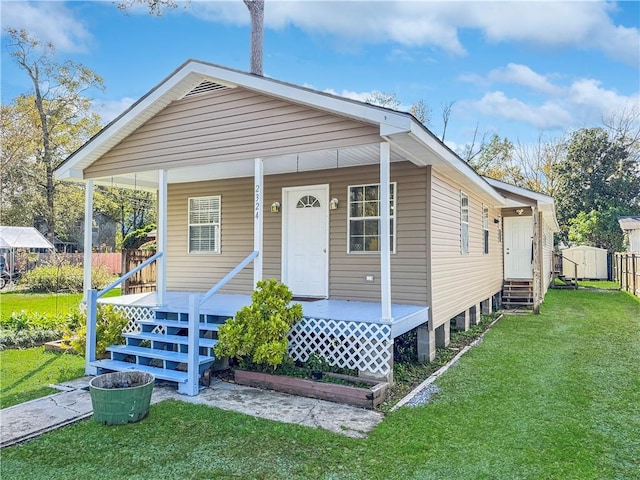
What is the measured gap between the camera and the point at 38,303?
12336 millimetres

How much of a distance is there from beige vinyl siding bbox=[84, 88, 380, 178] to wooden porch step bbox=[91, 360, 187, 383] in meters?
3.00

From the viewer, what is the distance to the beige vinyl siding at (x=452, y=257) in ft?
22.5

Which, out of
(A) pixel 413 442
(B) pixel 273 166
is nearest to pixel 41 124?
(B) pixel 273 166

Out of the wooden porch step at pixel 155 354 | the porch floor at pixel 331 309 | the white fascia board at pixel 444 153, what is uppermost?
the white fascia board at pixel 444 153

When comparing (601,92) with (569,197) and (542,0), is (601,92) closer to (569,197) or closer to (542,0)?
(569,197)

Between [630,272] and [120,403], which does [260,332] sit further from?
[630,272]

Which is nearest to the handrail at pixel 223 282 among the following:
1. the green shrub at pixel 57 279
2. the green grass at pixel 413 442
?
the green grass at pixel 413 442

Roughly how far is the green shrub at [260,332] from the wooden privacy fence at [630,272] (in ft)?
46.7

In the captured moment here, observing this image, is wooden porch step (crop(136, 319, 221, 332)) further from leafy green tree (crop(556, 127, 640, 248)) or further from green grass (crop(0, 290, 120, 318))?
leafy green tree (crop(556, 127, 640, 248))

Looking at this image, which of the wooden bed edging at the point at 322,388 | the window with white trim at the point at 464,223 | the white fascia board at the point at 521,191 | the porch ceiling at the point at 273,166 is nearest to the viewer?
the wooden bed edging at the point at 322,388

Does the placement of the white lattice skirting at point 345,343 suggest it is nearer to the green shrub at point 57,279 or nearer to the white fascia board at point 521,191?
the white fascia board at point 521,191

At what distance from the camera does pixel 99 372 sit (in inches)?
234

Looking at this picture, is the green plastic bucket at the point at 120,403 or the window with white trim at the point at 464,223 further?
the window with white trim at the point at 464,223

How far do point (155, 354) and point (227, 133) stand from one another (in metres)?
3.23
